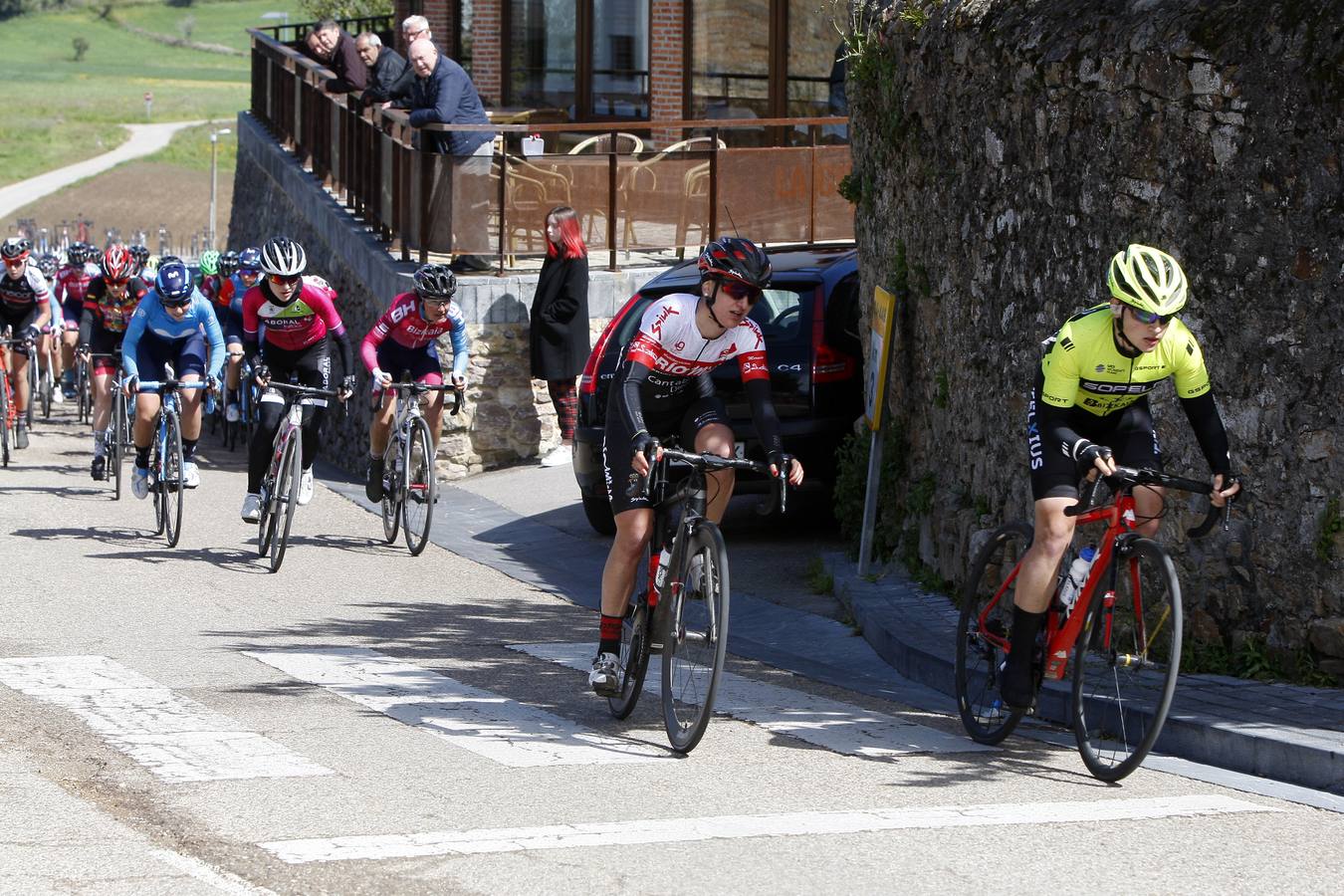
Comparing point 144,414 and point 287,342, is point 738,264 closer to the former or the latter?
point 287,342

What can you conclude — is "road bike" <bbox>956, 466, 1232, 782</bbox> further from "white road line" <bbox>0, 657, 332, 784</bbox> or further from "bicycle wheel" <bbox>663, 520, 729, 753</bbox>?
"white road line" <bbox>0, 657, 332, 784</bbox>

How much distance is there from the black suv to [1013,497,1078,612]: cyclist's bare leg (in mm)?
4865

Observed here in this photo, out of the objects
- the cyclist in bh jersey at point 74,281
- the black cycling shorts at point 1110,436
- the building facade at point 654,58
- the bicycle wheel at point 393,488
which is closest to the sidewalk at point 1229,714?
the black cycling shorts at point 1110,436

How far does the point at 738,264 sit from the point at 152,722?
9.74 ft

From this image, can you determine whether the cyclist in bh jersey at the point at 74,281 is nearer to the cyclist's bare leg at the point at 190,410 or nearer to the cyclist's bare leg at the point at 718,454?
the cyclist's bare leg at the point at 190,410

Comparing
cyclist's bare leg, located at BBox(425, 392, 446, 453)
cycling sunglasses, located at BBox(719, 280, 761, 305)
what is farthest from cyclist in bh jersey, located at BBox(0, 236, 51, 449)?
cycling sunglasses, located at BBox(719, 280, 761, 305)

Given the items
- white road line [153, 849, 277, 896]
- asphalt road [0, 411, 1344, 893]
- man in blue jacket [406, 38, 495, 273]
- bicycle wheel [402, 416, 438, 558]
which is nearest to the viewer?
white road line [153, 849, 277, 896]

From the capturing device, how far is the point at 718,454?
7.62 m

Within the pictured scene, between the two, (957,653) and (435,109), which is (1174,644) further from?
(435,109)

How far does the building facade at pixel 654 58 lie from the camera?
24.2m

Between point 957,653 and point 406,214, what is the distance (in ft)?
37.7

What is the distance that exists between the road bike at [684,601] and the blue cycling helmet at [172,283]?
6611 millimetres

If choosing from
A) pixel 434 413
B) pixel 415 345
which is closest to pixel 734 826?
pixel 434 413

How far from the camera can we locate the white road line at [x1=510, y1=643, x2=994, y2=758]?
758 centimetres
